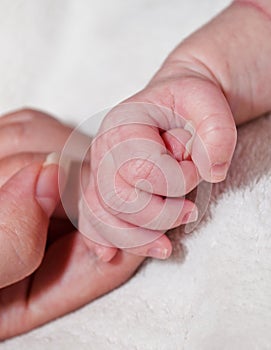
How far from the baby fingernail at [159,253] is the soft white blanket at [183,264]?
0.03 m

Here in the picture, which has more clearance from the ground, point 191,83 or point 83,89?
point 191,83

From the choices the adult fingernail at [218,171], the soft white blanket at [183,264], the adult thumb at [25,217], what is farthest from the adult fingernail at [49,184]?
the adult fingernail at [218,171]

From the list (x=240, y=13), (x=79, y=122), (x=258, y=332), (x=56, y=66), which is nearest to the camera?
(x=258, y=332)

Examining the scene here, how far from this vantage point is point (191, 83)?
690 mm

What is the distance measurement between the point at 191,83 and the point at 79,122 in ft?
1.36

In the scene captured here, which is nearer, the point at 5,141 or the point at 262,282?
the point at 262,282

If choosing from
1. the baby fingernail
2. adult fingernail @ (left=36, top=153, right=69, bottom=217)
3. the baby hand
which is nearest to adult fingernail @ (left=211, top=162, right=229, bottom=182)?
the baby hand

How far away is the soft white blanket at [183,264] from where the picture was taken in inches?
24.5

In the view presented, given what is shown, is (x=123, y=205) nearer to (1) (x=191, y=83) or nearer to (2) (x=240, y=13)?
(1) (x=191, y=83)

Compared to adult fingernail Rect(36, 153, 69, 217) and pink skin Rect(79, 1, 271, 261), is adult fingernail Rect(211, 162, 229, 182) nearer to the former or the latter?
pink skin Rect(79, 1, 271, 261)

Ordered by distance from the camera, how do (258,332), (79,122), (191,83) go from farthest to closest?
(79,122) < (191,83) < (258,332)

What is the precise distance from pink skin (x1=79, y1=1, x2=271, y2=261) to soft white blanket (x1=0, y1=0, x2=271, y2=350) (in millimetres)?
42

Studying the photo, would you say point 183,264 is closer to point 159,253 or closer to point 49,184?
point 159,253

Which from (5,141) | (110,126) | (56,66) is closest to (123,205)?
(110,126)
